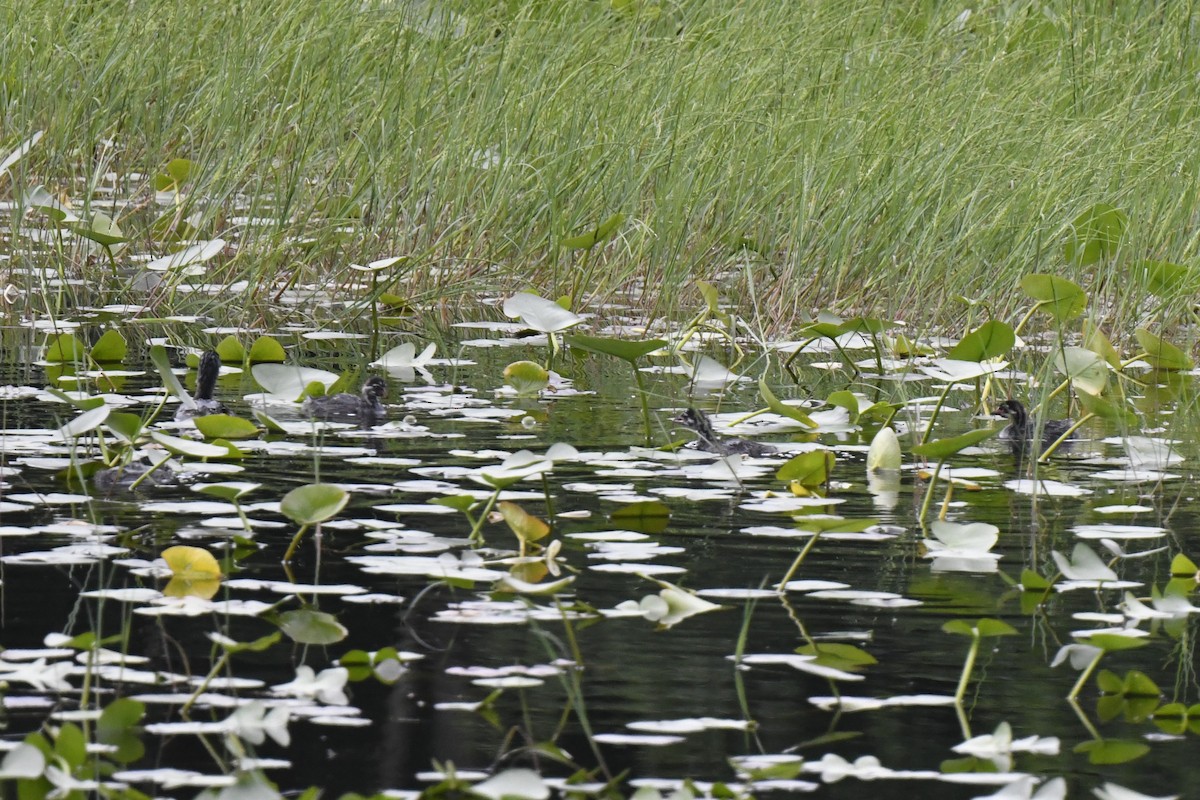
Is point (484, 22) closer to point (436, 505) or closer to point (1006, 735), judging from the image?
point (436, 505)

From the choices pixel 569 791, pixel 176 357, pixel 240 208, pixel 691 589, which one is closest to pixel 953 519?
pixel 691 589

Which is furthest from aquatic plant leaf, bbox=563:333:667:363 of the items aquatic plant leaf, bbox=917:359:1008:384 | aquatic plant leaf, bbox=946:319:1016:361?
aquatic plant leaf, bbox=946:319:1016:361

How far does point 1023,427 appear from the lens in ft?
16.5

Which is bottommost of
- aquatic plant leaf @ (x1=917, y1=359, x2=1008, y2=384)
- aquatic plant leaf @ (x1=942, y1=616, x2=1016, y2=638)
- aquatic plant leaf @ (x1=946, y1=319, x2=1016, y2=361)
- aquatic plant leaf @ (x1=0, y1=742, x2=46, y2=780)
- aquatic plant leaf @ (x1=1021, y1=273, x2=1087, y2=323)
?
aquatic plant leaf @ (x1=0, y1=742, x2=46, y2=780)

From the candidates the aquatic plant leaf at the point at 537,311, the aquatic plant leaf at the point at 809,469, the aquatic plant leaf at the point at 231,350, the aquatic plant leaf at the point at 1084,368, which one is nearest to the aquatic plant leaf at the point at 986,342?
the aquatic plant leaf at the point at 1084,368

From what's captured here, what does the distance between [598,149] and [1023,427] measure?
286 cm

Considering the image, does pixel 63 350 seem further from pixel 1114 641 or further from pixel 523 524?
pixel 1114 641

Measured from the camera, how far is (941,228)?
7059 mm

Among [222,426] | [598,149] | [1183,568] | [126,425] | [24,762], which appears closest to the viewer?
[24,762]

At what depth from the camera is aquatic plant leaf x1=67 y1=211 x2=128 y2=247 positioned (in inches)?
248

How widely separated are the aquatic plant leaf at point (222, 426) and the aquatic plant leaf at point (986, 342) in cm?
174

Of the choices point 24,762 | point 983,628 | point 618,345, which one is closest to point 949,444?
point 618,345

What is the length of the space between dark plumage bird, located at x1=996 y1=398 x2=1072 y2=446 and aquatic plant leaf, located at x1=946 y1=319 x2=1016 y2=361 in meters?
0.27

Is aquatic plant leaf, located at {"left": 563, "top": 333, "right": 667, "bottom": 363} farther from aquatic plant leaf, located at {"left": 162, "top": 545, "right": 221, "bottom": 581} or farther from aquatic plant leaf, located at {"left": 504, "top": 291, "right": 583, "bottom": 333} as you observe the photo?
aquatic plant leaf, located at {"left": 162, "top": 545, "right": 221, "bottom": 581}
